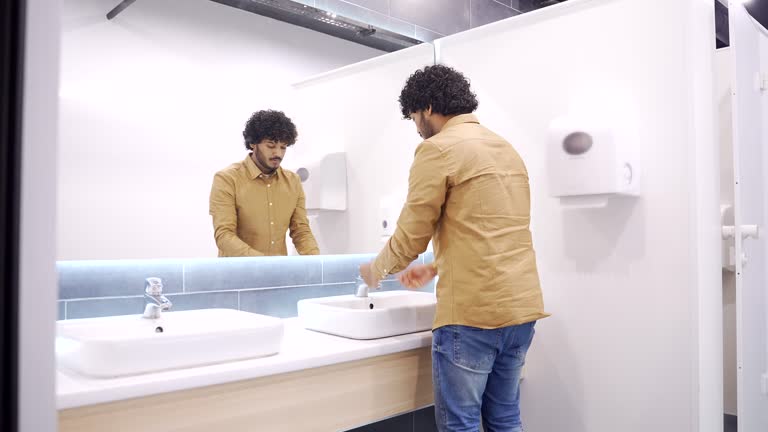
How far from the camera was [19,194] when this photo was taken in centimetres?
58

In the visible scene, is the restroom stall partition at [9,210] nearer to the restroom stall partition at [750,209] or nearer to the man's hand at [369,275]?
the man's hand at [369,275]

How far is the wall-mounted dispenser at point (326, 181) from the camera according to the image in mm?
2547

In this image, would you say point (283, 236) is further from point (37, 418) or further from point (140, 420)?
point (37, 418)

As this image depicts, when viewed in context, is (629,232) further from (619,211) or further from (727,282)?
(727,282)

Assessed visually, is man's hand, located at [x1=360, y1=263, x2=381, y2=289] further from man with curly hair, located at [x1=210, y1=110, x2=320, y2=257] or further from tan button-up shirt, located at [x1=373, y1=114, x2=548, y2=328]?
man with curly hair, located at [x1=210, y1=110, x2=320, y2=257]

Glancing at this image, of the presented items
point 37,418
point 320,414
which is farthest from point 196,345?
point 37,418

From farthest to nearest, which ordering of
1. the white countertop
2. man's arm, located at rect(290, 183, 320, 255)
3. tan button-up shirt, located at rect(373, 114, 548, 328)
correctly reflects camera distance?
man's arm, located at rect(290, 183, 320, 255)
tan button-up shirt, located at rect(373, 114, 548, 328)
the white countertop

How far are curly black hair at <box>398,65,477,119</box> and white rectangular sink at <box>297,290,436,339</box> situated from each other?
708 mm

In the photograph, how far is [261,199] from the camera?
2.37 meters

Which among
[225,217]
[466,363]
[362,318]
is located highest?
[225,217]

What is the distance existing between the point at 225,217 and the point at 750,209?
6.75 feet

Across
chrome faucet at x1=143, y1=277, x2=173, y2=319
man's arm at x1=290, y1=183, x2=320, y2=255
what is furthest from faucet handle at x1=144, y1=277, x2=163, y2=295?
man's arm at x1=290, y1=183, x2=320, y2=255

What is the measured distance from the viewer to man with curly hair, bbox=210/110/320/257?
226cm

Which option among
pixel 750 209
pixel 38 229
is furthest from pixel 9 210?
pixel 750 209
